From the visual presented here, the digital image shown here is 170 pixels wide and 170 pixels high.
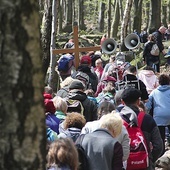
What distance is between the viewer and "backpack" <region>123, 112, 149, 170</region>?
5672 mm

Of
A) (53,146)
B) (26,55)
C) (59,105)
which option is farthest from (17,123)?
(59,105)

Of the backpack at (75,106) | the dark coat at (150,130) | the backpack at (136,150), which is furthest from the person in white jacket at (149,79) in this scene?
the backpack at (136,150)

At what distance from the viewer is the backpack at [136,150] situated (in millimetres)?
5672

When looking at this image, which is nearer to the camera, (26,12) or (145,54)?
(26,12)

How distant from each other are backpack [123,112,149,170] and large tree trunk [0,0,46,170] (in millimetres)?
3553

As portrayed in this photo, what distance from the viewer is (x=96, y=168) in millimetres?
4797

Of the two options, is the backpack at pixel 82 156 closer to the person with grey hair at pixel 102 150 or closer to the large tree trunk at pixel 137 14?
the person with grey hair at pixel 102 150

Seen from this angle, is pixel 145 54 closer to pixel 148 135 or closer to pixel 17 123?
pixel 148 135

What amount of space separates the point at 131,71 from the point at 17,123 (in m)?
7.72

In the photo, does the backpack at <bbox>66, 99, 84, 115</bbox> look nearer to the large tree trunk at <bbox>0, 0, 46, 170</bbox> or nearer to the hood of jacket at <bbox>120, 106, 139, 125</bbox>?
the hood of jacket at <bbox>120, 106, 139, 125</bbox>

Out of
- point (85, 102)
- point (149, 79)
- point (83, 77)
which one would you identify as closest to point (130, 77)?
point (83, 77)

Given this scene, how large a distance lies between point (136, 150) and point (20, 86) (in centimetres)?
374

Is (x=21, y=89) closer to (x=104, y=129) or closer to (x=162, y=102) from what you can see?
(x=104, y=129)

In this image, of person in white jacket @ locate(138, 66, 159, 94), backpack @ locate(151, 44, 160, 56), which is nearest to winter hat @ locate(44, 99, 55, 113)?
person in white jacket @ locate(138, 66, 159, 94)
